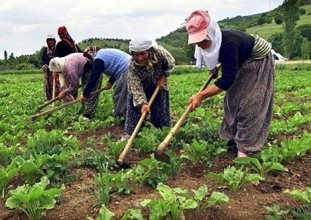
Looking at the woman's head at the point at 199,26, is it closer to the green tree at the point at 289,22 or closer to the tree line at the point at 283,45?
the tree line at the point at 283,45

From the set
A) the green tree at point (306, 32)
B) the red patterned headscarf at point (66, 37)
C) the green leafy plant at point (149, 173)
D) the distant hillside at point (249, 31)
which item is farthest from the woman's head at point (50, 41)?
the green tree at point (306, 32)

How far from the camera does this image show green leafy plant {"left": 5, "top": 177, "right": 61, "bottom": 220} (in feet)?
12.5

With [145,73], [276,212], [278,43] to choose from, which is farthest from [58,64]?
[278,43]

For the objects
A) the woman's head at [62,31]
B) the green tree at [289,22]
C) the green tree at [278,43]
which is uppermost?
the woman's head at [62,31]

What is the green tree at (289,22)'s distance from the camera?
3769 cm

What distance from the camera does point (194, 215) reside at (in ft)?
12.6

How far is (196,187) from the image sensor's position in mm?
4508

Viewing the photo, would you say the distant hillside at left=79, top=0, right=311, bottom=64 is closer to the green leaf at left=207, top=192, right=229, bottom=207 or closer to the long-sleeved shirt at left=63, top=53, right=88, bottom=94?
the long-sleeved shirt at left=63, top=53, right=88, bottom=94

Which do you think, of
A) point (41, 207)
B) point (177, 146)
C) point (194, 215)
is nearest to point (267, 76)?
point (177, 146)

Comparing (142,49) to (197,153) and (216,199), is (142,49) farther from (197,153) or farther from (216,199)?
(216,199)

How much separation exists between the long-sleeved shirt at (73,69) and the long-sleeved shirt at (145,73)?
208 centimetres

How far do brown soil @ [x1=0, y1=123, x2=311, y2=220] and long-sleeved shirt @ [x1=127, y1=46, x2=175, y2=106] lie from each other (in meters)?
1.27

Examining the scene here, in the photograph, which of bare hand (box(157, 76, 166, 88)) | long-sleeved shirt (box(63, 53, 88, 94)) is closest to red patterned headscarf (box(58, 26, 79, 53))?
long-sleeved shirt (box(63, 53, 88, 94))

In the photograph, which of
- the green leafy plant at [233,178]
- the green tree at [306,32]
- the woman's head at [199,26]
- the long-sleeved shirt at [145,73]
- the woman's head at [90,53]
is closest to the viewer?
the green leafy plant at [233,178]
